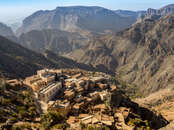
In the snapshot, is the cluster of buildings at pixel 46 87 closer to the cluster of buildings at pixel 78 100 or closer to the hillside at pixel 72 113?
the cluster of buildings at pixel 78 100

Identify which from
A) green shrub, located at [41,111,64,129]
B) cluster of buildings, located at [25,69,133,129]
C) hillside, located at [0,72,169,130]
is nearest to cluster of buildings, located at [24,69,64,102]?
cluster of buildings, located at [25,69,133,129]

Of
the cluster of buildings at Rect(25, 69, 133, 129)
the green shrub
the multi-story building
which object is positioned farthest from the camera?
the multi-story building

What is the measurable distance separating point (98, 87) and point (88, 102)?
1028cm

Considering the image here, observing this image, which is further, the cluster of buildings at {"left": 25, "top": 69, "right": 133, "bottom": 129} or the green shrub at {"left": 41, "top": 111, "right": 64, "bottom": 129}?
the cluster of buildings at {"left": 25, "top": 69, "right": 133, "bottom": 129}

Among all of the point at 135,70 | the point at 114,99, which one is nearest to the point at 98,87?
the point at 114,99

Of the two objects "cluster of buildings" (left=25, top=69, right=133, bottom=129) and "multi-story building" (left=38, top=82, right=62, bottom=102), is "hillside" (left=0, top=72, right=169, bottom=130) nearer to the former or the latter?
"cluster of buildings" (left=25, top=69, right=133, bottom=129)

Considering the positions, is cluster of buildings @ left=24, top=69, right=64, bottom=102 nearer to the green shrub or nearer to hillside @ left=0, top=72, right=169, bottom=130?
hillside @ left=0, top=72, right=169, bottom=130

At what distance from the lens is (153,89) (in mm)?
130875

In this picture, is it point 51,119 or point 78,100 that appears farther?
point 78,100


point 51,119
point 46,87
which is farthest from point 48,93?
point 51,119

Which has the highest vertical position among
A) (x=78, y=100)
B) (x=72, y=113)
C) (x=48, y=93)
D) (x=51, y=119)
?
(x=48, y=93)

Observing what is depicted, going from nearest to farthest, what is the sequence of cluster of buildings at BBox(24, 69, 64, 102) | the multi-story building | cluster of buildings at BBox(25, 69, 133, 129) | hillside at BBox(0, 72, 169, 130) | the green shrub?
1. the green shrub
2. hillside at BBox(0, 72, 169, 130)
3. cluster of buildings at BBox(25, 69, 133, 129)
4. the multi-story building
5. cluster of buildings at BBox(24, 69, 64, 102)

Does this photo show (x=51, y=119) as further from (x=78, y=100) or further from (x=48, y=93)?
(x=48, y=93)

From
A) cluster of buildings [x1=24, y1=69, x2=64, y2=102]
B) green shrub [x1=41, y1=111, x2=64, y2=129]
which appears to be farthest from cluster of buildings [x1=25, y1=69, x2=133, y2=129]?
green shrub [x1=41, y1=111, x2=64, y2=129]
